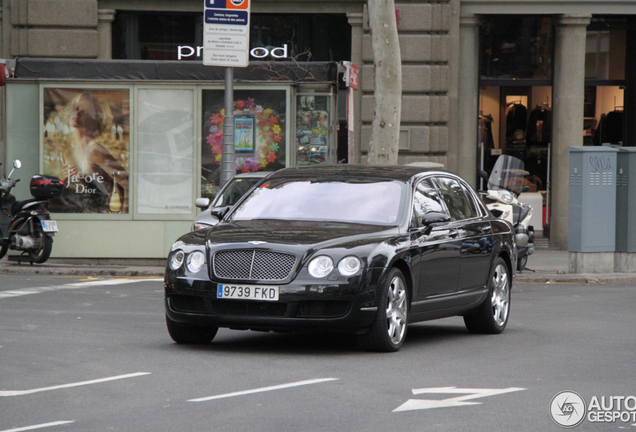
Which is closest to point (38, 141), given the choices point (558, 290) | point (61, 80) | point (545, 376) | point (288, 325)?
point (61, 80)

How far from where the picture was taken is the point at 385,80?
18.7 meters

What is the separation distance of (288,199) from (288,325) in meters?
1.61

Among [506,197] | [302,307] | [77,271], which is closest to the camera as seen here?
[302,307]

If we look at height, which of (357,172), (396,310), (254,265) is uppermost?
(357,172)

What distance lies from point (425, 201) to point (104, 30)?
550 inches

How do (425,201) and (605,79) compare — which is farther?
(605,79)

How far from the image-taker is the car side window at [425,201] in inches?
373

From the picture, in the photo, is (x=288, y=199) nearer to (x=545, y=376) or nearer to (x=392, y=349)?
(x=392, y=349)

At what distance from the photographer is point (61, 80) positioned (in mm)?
18656

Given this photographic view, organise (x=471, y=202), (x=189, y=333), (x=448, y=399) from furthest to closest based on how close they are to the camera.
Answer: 1. (x=471, y=202)
2. (x=189, y=333)
3. (x=448, y=399)

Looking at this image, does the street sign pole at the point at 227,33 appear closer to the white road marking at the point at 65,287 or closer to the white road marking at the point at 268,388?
the white road marking at the point at 65,287

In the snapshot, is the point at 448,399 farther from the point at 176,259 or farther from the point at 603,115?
the point at 603,115

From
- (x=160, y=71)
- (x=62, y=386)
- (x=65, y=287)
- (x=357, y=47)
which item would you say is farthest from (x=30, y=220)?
(x=62, y=386)

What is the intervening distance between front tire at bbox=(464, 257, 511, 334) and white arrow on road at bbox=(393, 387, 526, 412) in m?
3.24
